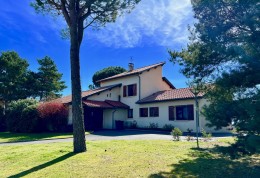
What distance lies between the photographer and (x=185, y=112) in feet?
88.9

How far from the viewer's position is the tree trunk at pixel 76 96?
469 inches

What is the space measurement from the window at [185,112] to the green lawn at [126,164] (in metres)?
14.1

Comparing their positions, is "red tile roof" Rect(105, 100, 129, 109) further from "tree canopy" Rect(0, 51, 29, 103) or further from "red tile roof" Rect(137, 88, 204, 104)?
"tree canopy" Rect(0, 51, 29, 103)

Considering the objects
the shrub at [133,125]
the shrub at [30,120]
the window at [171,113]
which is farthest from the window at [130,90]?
the shrub at [30,120]

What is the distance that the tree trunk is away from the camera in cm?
1192

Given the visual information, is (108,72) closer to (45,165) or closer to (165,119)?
(165,119)

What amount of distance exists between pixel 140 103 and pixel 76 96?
794 inches

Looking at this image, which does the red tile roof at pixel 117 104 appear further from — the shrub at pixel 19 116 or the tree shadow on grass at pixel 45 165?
the tree shadow on grass at pixel 45 165

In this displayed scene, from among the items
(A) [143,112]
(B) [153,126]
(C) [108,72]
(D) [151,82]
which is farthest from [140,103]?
(C) [108,72]

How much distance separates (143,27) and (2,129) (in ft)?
77.5

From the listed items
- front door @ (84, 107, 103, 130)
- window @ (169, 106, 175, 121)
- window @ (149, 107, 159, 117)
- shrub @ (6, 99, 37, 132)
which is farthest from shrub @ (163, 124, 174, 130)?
shrub @ (6, 99, 37, 132)

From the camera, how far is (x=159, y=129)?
2867cm

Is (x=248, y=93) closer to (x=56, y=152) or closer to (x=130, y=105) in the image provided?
(x=56, y=152)

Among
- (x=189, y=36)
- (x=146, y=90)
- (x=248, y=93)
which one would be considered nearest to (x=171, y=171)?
(x=248, y=93)
